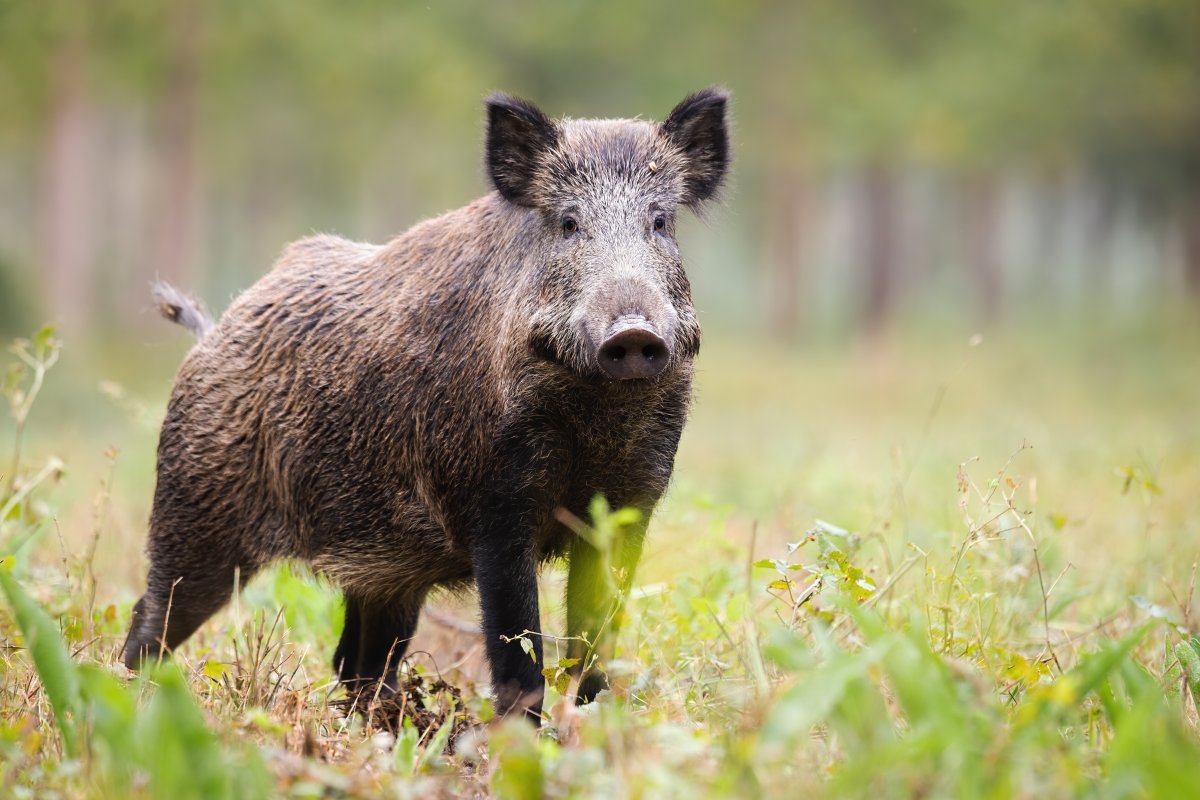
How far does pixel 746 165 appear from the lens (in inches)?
1091

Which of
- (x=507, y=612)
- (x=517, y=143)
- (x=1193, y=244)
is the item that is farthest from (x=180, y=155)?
(x=1193, y=244)

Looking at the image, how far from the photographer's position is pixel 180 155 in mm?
18234

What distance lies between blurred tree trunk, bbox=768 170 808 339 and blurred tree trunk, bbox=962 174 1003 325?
659cm

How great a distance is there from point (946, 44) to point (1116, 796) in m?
21.0

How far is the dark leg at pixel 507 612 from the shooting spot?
3.39 metres

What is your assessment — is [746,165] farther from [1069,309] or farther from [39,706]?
[39,706]

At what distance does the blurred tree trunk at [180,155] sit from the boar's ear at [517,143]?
48.7 ft

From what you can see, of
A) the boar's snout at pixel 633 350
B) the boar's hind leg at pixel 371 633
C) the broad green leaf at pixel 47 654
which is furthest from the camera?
the boar's hind leg at pixel 371 633

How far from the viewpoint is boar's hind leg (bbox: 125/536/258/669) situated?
13.8 ft

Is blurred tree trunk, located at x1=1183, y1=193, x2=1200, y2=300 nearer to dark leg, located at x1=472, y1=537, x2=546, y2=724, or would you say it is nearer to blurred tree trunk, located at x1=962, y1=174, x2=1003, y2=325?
blurred tree trunk, located at x1=962, y1=174, x2=1003, y2=325

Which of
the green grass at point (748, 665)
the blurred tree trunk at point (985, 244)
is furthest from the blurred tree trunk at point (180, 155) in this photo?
the blurred tree trunk at point (985, 244)

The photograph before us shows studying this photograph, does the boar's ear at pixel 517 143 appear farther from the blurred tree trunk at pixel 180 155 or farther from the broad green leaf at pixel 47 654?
the blurred tree trunk at pixel 180 155

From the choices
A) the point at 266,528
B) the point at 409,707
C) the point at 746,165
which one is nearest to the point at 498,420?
the point at 409,707

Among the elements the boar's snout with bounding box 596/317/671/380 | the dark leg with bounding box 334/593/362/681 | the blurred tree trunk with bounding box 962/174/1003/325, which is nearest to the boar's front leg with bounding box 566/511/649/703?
the boar's snout with bounding box 596/317/671/380
